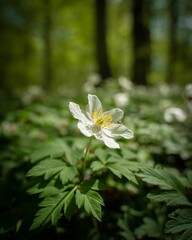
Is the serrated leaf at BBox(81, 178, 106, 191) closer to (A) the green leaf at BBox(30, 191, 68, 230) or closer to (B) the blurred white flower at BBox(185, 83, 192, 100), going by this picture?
(A) the green leaf at BBox(30, 191, 68, 230)

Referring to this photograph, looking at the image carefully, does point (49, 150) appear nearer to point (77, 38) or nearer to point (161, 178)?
point (161, 178)

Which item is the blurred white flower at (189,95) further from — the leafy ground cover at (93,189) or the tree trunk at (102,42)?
the tree trunk at (102,42)

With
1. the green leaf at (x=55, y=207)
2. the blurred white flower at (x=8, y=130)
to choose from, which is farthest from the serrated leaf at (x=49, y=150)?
the blurred white flower at (x=8, y=130)

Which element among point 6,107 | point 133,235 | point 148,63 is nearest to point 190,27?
point 148,63

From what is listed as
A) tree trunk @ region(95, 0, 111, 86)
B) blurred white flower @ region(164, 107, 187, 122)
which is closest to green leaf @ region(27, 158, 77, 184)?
blurred white flower @ region(164, 107, 187, 122)

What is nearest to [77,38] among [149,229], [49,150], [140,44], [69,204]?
[140,44]

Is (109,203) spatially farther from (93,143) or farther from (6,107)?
(6,107)
